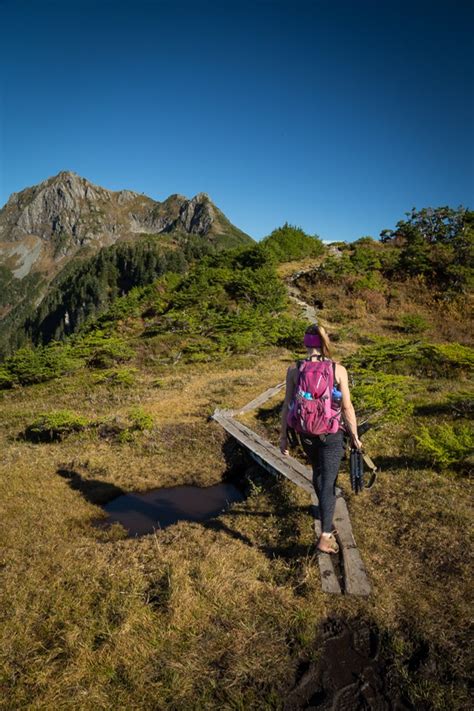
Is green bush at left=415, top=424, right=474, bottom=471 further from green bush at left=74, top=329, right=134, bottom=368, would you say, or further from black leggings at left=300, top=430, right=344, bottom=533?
green bush at left=74, top=329, right=134, bottom=368

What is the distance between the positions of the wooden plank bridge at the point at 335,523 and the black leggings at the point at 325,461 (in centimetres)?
58

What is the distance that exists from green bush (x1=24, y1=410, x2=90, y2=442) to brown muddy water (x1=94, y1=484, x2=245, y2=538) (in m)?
4.24

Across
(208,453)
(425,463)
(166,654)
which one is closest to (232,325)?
(208,453)

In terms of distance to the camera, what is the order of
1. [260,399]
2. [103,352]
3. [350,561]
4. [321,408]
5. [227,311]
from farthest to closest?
[227,311] < [103,352] < [260,399] < [350,561] < [321,408]

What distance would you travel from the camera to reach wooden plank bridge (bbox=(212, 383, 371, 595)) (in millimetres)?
4436

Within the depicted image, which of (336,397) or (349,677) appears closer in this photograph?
(349,677)

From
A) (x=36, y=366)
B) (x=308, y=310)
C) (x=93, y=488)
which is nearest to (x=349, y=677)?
(x=93, y=488)

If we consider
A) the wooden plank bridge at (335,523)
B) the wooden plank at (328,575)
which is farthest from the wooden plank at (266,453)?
the wooden plank at (328,575)

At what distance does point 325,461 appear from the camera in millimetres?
4508

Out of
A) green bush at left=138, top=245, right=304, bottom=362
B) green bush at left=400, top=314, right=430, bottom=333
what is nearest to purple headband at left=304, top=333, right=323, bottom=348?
green bush at left=138, top=245, right=304, bottom=362

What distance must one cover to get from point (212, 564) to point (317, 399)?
2.65 m

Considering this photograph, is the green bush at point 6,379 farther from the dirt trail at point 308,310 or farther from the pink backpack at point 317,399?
the pink backpack at point 317,399

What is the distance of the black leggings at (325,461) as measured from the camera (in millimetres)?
4445

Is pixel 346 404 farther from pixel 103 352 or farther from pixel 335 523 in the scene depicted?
pixel 103 352
